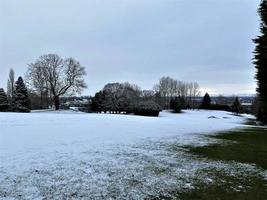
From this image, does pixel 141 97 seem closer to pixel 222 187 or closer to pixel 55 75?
pixel 55 75

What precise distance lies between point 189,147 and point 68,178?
24.9 feet

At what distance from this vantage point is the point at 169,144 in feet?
48.0

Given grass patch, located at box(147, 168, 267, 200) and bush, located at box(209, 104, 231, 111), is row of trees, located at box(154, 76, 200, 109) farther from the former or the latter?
grass patch, located at box(147, 168, 267, 200)

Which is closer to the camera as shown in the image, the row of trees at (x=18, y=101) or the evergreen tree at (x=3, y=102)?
the evergreen tree at (x=3, y=102)

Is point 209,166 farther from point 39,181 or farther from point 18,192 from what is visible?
point 18,192

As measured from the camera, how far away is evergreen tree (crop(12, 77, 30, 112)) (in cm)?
5881

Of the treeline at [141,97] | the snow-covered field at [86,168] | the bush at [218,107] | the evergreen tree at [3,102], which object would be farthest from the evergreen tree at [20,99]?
the bush at [218,107]

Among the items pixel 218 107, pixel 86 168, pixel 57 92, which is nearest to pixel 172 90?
pixel 218 107

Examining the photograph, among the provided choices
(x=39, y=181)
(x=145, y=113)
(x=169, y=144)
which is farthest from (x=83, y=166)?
(x=145, y=113)

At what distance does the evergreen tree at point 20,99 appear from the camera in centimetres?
5881

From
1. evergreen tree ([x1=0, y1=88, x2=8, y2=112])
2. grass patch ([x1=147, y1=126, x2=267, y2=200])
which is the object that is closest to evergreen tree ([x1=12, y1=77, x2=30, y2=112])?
evergreen tree ([x1=0, y1=88, x2=8, y2=112])

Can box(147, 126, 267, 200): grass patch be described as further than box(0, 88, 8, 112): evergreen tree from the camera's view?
No

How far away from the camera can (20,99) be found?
59.8 meters

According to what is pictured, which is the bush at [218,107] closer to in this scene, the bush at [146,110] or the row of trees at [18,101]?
the bush at [146,110]
